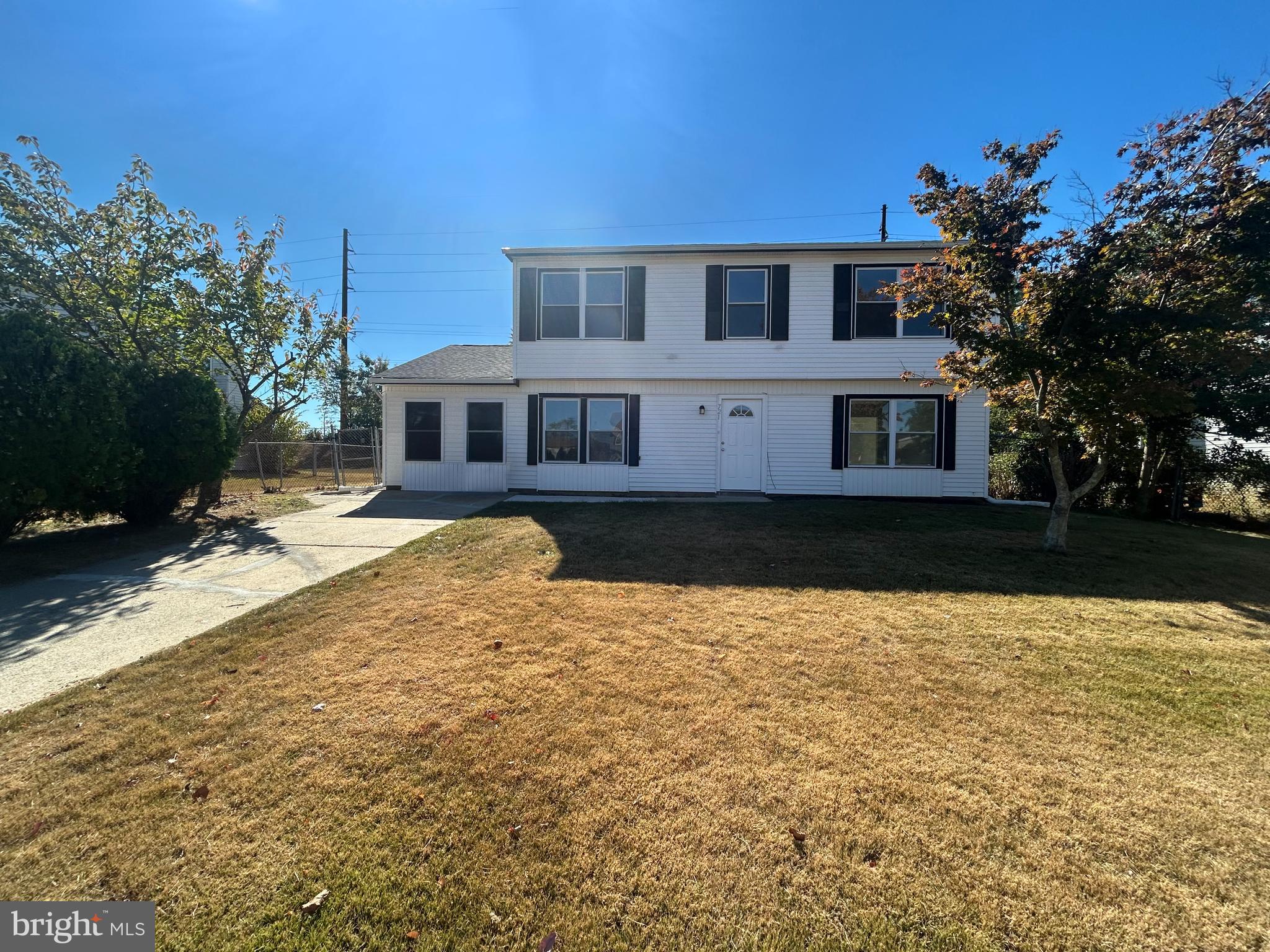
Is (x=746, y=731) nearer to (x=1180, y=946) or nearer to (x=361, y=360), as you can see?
(x=1180, y=946)

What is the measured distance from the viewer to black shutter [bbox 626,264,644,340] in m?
11.2

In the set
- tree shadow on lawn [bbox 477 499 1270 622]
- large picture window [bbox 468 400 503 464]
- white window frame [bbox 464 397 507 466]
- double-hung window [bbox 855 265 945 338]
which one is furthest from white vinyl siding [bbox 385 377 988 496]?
tree shadow on lawn [bbox 477 499 1270 622]

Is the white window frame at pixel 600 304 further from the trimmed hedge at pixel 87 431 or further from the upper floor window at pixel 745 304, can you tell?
the trimmed hedge at pixel 87 431

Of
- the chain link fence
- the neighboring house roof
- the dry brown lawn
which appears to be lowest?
the dry brown lawn

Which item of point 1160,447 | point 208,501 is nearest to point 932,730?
Answer: point 208,501

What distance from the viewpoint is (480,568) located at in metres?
5.83

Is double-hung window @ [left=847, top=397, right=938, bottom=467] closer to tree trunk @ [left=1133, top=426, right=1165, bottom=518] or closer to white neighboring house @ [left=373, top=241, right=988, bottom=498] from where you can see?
white neighboring house @ [left=373, top=241, right=988, bottom=498]

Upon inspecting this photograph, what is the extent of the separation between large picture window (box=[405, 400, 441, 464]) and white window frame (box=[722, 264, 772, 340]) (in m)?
7.57

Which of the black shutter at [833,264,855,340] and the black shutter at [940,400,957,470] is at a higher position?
the black shutter at [833,264,855,340]

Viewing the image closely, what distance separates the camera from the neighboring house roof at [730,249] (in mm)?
10570

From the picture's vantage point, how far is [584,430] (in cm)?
1187

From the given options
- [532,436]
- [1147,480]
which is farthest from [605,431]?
[1147,480]

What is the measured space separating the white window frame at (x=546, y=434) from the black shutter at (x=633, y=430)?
3.86 ft

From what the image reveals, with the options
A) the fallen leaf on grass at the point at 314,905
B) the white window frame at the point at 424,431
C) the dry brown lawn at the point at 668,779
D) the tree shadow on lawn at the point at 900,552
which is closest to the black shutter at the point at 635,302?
the tree shadow on lawn at the point at 900,552
